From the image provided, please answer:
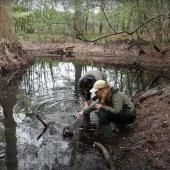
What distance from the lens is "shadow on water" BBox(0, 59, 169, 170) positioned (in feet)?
23.6

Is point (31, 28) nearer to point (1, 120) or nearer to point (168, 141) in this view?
point (1, 120)

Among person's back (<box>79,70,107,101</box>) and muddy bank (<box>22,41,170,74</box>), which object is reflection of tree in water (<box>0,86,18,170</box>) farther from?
muddy bank (<box>22,41,170,74</box>)

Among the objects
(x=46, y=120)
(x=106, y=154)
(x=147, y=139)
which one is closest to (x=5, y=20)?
(x=46, y=120)

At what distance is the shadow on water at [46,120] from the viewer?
7.18m

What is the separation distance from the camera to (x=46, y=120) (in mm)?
9844

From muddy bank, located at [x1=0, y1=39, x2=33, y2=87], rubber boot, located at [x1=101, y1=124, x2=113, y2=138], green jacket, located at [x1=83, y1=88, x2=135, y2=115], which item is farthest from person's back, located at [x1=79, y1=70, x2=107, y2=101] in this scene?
muddy bank, located at [x1=0, y1=39, x2=33, y2=87]

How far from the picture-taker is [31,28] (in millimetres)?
36531

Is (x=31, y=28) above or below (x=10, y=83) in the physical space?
above

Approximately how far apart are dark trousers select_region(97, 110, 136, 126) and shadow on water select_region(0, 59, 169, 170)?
1.54ft

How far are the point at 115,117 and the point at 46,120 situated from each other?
2.23 m

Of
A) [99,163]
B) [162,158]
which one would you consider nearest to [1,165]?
[99,163]

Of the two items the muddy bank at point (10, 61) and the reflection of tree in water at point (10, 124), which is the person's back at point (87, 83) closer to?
the reflection of tree in water at point (10, 124)

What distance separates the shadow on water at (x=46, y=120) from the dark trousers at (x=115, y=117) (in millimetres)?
468

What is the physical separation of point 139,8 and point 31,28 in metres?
14.9
